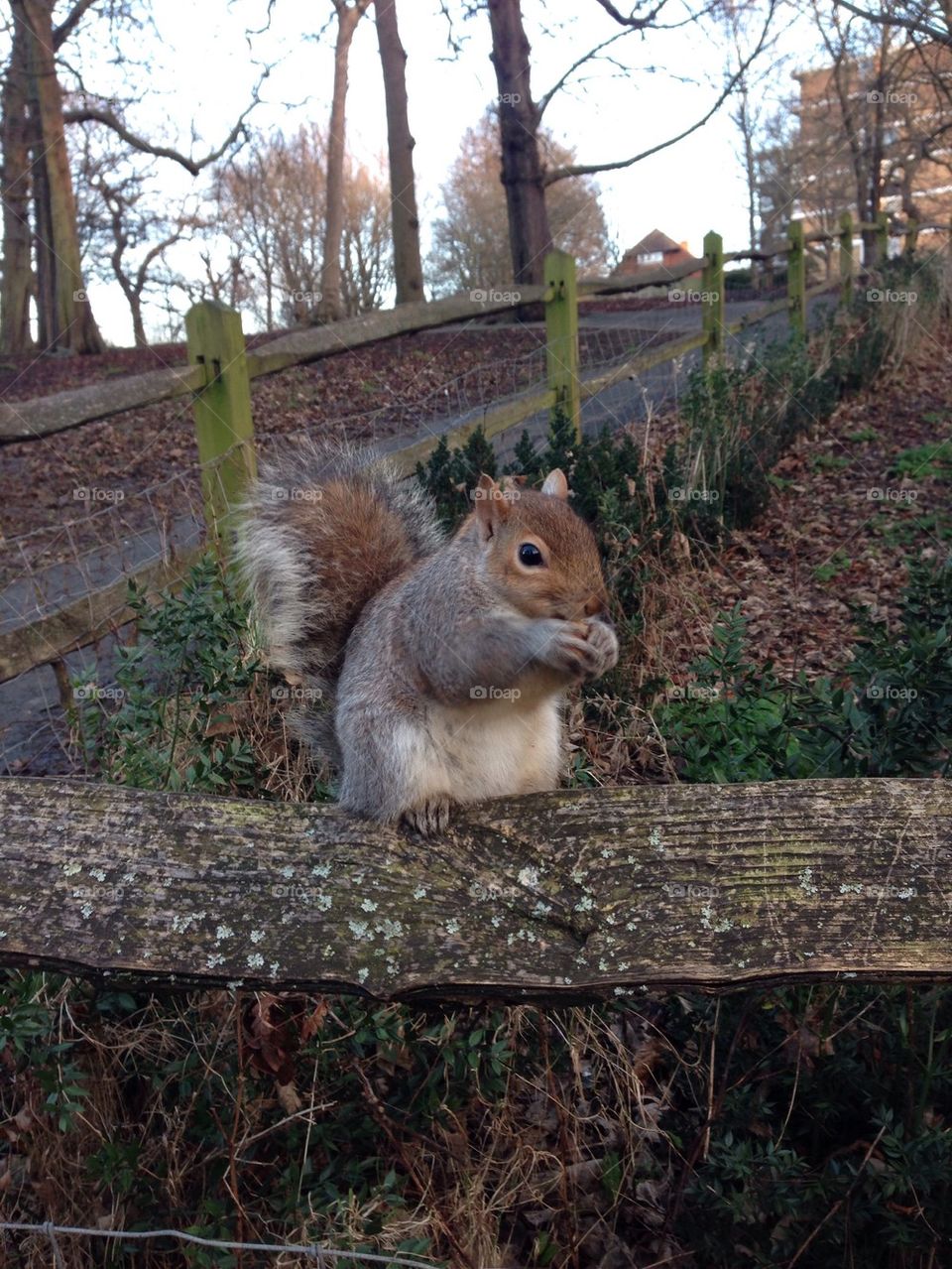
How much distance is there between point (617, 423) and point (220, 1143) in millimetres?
4617

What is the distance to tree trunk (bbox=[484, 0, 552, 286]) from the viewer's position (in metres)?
9.98

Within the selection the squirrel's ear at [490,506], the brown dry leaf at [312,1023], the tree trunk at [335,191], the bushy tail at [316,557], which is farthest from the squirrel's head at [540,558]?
the tree trunk at [335,191]

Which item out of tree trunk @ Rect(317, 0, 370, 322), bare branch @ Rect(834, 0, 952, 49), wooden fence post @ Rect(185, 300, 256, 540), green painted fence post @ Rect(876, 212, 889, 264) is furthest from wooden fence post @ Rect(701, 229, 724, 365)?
green painted fence post @ Rect(876, 212, 889, 264)

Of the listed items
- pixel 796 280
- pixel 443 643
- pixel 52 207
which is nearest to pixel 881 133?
pixel 796 280

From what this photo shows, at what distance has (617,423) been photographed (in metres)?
5.91

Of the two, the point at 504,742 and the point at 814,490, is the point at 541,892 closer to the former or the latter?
the point at 504,742

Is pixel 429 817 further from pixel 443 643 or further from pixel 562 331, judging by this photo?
pixel 562 331

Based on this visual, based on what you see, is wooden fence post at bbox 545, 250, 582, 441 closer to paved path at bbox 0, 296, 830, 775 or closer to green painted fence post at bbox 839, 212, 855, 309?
paved path at bbox 0, 296, 830, 775

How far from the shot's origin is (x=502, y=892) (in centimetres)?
146

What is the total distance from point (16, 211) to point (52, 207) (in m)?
2.53

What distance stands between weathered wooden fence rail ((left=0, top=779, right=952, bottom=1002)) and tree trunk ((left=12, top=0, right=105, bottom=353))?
41.3 feet

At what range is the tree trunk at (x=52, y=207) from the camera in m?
12.9

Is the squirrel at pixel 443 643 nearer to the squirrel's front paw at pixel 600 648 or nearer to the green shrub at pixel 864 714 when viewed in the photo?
the squirrel's front paw at pixel 600 648

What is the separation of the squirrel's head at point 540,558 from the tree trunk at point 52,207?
39.9ft
